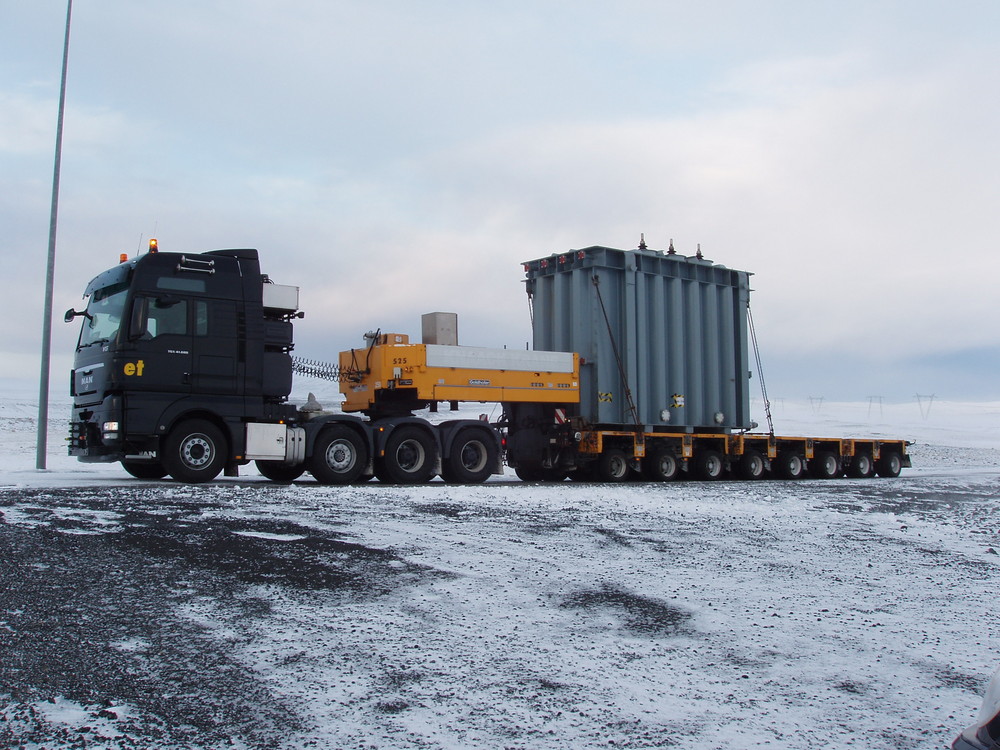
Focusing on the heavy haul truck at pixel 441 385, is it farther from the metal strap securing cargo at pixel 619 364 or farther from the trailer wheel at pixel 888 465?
the trailer wheel at pixel 888 465

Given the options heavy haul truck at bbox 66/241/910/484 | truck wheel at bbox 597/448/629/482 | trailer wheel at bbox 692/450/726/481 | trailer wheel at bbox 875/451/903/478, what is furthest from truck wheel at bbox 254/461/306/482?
trailer wheel at bbox 875/451/903/478

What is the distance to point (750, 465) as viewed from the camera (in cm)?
2148

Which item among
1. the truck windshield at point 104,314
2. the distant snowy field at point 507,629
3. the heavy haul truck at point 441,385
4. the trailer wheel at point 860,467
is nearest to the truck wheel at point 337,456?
the heavy haul truck at point 441,385

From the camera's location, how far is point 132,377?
12.9 m

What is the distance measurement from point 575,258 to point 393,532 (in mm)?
11915

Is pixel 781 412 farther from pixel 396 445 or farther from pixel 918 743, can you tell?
pixel 918 743

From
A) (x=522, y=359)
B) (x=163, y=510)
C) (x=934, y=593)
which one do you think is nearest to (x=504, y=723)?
(x=934, y=593)

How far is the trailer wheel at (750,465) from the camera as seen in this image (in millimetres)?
21484

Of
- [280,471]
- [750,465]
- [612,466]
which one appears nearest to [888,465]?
[750,465]

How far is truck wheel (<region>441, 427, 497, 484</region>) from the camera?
627 inches

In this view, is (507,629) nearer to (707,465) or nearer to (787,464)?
(707,465)

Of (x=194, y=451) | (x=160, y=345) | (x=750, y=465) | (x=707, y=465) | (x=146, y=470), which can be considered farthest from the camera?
(x=750, y=465)

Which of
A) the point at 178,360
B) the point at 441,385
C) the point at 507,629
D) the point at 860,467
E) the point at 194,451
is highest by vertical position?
the point at 178,360

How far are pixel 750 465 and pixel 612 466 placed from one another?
4.34 meters
